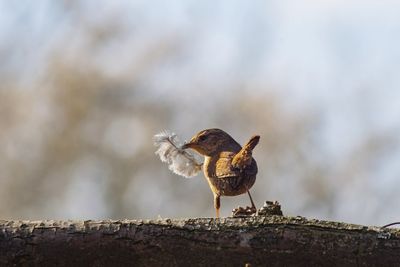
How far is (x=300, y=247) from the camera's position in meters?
1.10

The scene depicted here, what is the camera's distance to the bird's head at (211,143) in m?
2.95

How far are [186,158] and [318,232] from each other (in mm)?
1891

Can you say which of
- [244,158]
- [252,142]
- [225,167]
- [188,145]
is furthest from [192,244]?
[188,145]

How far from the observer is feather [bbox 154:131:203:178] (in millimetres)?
2912

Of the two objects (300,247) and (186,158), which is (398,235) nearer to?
(300,247)

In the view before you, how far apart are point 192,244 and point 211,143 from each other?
1851 millimetres

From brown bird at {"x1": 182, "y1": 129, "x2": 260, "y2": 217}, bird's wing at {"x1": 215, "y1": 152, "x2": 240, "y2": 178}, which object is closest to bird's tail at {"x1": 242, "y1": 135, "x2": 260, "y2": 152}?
brown bird at {"x1": 182, "y1": 129, "x2": 260, "y2": 217}

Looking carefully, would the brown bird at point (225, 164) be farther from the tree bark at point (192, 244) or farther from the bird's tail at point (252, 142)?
the tree bark at point (192, 244)

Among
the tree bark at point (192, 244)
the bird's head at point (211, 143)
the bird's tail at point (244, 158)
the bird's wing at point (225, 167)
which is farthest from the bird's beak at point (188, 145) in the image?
the tree bark at point (192, 244)

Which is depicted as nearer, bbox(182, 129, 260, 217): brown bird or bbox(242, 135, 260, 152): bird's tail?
bbox(242, 135, 260, 152): bird's tail

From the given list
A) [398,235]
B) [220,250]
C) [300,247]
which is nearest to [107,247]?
[220,250]

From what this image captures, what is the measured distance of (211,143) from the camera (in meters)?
2.97

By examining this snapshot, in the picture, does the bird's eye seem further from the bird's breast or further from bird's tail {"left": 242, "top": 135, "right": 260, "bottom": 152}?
bird's tail {"left": 242, "top": 135, "right": 260, "bottom": 152}

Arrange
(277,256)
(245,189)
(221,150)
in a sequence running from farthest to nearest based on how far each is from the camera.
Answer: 1. (221,150)
2. (245,189)
3. (277,256)
